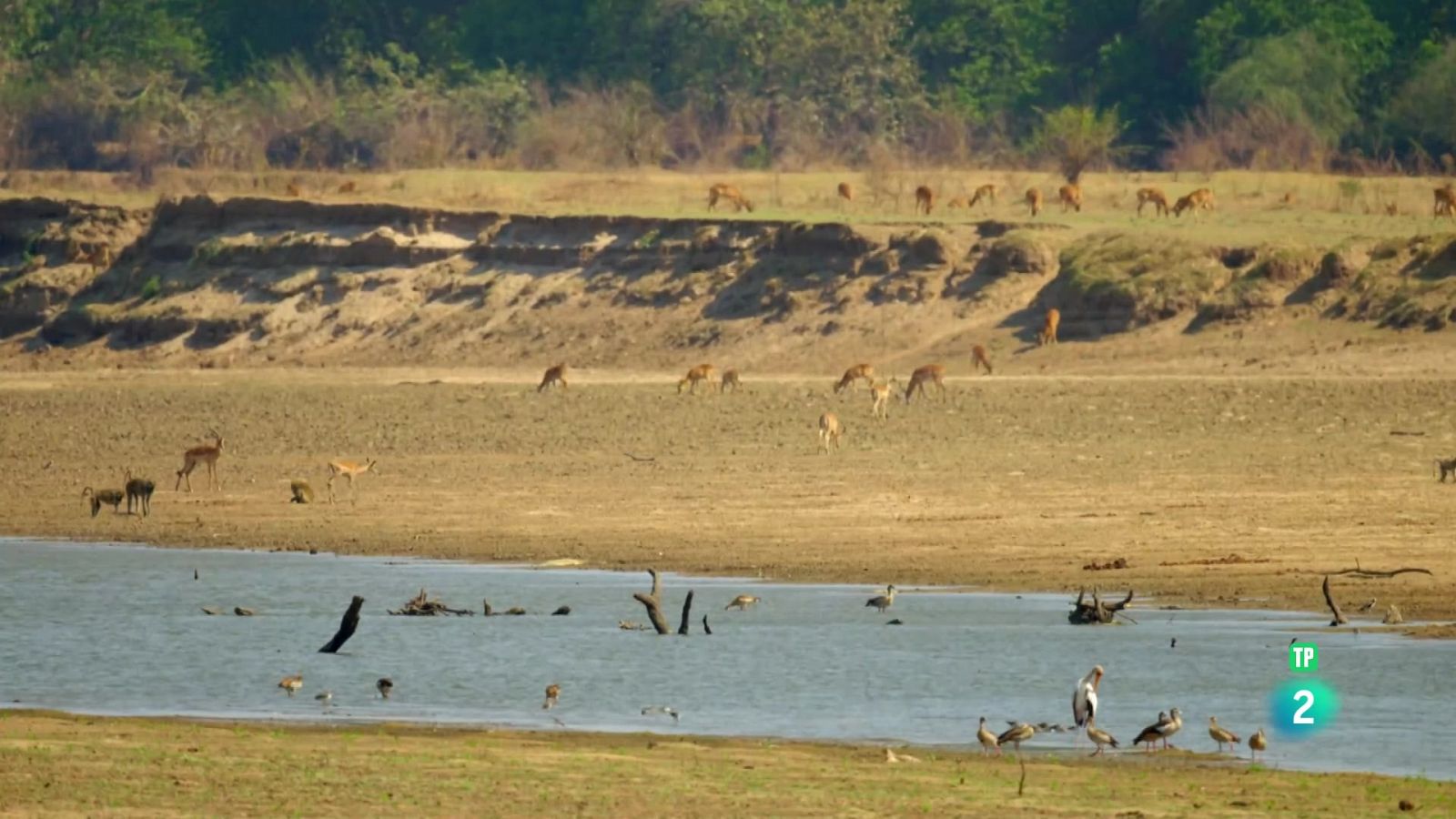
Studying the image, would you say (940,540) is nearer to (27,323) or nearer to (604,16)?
(27,323)

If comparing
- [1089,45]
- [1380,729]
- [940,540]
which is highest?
[1089,45]

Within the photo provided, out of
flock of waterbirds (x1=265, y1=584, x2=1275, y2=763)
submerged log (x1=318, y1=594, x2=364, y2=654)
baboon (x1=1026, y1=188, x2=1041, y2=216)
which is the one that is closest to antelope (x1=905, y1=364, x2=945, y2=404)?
baboon (x1=1026, y1=188, x2=1041, y2=216)

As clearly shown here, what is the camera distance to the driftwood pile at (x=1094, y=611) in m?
17.5

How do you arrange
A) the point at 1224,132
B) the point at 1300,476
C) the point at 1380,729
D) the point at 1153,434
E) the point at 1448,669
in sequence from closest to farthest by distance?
the point at 1380,729, the point at 1448,669, the point at 1300,476, the point at 1153,434, the point at 1224,132

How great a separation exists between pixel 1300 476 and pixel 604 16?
1837 inches

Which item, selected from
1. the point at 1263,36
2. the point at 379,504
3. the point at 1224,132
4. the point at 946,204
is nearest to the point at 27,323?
the point at 946,204

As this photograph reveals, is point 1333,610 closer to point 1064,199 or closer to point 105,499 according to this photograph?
point 105,499

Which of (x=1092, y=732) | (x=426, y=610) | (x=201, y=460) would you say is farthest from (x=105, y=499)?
(x=1092, y=732)

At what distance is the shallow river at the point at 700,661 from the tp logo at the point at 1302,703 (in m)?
0.10

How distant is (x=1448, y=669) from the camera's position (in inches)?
609

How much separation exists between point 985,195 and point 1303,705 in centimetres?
2909

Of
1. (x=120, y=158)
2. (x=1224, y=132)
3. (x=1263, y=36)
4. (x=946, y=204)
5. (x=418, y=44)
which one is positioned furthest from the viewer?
(x=418, y=44)

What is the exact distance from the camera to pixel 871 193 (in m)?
43.9

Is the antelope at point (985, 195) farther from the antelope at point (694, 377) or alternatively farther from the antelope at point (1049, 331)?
the antelope at point (694, 377)
